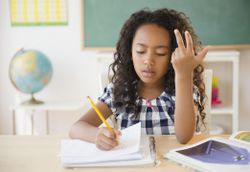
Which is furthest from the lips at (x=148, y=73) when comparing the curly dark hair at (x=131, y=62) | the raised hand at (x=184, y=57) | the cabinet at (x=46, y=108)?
the cabinet at (x=46, y=108)

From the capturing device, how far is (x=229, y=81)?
8.79ft

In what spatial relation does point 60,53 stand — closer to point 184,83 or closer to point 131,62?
point 131,62

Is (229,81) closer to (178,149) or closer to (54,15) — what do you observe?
(54,15)

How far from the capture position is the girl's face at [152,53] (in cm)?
119

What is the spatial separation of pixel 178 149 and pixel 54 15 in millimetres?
2030

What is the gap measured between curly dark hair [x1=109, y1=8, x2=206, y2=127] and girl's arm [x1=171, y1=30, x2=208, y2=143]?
0.24 m

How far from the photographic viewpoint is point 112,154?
2.84 ft

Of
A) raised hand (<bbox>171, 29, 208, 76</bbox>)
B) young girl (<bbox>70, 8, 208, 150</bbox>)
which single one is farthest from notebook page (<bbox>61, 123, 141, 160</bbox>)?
raised hand (<bbox>171, 29, 208, 76</bbox>)

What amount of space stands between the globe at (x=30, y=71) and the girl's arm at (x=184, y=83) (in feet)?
5.17

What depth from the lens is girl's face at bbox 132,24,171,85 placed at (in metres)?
1.19

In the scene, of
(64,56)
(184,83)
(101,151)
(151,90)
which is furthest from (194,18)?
(101,151)

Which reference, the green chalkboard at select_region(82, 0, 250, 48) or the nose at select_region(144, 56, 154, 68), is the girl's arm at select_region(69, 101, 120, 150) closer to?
the nose at select_region(144, 56, 154, 68)

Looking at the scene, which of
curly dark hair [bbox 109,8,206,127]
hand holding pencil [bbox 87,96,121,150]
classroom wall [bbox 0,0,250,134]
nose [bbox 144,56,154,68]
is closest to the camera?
hand holding pencil [bbox 87,96,121,150]

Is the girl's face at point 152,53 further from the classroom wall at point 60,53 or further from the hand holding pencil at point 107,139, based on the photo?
the classroom wall at point 60,53
